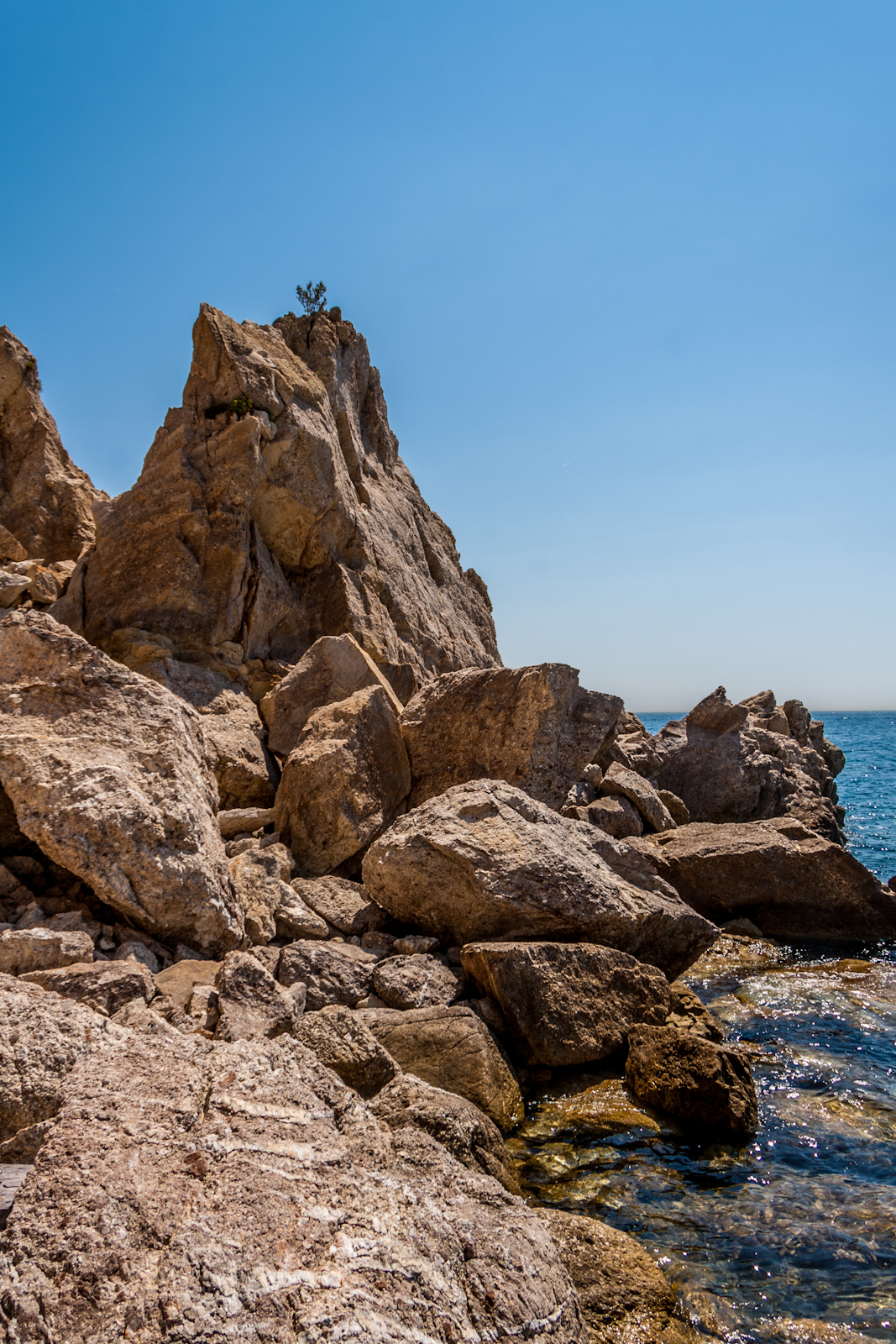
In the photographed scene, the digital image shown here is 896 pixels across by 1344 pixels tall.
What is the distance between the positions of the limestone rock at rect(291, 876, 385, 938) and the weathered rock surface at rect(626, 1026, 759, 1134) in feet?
11.0

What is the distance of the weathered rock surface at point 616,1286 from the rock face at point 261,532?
11526 mm

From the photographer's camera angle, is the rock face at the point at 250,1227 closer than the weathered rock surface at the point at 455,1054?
Yes

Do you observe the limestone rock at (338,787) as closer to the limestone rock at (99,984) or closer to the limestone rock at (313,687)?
the limestone rock at (313,687)

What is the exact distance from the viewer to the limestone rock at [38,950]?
21.1 ft

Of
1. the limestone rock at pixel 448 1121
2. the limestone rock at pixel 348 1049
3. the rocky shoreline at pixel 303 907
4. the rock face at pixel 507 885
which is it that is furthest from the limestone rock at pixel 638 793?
the limestone rock at pixel 448 1121

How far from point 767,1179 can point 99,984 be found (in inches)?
223

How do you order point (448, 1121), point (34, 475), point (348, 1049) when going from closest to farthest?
point (448, 1121), point (348, 1049), point (34, 475)

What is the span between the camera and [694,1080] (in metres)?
7.08

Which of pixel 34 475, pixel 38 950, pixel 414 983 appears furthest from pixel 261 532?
pixel 38 950

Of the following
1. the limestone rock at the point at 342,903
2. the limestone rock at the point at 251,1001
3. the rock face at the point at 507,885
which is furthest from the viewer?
the limestone rock at the point at 342,903

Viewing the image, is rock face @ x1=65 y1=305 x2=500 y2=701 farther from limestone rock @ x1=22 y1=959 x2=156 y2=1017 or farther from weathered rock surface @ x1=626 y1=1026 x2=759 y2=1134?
weathered rock surface @ x1=626 y1=1026 x2=759 y2=1134

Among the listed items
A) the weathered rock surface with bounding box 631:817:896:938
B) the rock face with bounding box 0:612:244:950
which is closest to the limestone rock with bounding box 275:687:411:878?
the rock face with bounding box 0:612:244:950

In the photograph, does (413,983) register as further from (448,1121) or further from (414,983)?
(448,1121)

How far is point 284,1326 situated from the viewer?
9.65 ft
